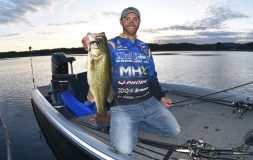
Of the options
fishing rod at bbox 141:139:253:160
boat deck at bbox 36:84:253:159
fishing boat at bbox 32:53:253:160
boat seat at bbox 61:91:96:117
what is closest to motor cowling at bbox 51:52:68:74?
fishing boat at bbox 32:53:253:160

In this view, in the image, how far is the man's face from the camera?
457cm

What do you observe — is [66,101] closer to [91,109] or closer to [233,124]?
[91,109]

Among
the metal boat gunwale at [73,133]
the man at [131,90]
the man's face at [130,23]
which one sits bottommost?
the metal boat gunwale at [73,133]

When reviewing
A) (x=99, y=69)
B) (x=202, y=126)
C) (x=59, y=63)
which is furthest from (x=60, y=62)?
(x=99, y=69)

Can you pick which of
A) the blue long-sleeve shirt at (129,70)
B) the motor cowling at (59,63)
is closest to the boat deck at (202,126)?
the blue long-sleeve shirt at (129,70)

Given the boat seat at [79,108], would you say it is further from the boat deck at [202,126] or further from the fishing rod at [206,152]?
the fishing rod at [206,152]

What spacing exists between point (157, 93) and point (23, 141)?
5.64 meters

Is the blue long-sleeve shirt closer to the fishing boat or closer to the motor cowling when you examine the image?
the fishing boat

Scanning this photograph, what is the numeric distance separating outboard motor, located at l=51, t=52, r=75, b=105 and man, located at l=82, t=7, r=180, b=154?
299 cm

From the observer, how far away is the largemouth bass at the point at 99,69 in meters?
3.54

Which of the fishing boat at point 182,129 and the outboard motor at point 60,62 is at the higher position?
the outboard motor at point 60,62

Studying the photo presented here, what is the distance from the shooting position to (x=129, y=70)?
182 inches

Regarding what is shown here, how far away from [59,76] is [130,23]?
4137 millimetres

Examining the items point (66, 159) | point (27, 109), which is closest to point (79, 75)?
point (66, 159)
